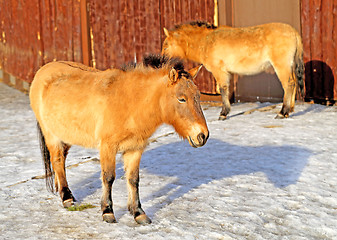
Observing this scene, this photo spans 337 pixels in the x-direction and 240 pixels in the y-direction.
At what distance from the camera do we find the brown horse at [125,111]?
434 cm

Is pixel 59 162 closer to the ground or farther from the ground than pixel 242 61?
closer to the ground

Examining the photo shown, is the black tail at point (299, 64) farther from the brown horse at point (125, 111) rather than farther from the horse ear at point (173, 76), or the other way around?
the horse ear at point (173, 76)

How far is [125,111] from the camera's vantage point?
177 inches

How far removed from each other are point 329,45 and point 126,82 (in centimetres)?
670

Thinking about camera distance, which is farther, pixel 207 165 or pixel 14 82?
pixel 14 82

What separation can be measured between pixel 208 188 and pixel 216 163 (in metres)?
1.08

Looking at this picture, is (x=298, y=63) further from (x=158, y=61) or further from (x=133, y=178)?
(x=133, y=178)

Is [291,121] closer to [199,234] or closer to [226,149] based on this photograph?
[226,149]

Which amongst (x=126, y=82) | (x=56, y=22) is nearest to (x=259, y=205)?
(x=126, y=82)

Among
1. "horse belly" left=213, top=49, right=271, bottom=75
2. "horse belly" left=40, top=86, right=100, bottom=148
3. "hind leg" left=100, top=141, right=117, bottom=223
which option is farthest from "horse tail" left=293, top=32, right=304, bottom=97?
"hind leg" left=100, top=141, right=117, bottom=223

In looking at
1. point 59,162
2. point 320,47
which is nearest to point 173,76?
point 59,162

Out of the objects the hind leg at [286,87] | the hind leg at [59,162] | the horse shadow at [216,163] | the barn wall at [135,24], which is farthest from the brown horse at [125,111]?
the barn wall at [135,24]

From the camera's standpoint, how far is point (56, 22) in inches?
553

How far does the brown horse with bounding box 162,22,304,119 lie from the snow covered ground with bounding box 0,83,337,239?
0.95 m
